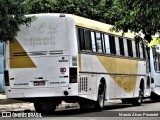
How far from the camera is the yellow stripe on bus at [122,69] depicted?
66.6 ft

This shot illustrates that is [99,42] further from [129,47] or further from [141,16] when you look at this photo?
[141,16]

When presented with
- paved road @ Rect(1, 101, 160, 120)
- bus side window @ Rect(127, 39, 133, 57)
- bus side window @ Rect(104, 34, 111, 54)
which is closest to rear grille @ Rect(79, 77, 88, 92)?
paved road @ Rect(1, 101, 160, 120)

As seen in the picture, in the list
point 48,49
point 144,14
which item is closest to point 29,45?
point 48,49

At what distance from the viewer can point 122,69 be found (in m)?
22.1

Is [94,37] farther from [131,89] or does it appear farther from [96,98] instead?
[131,89]

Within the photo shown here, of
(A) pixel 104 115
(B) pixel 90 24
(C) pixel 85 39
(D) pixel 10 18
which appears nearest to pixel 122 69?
(B) pixel 90 24

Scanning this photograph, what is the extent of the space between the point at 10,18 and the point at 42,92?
3.14 meters

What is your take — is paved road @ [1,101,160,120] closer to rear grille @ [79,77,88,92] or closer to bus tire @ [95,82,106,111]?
bus tire @ [95,82,106,111]

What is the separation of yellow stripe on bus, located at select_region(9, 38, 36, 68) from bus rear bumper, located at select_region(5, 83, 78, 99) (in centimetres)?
86

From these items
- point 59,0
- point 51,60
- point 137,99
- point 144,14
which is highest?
point 59,0

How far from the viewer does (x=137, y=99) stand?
79.7ft

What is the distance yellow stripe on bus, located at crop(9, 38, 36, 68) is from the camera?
17.6 metres

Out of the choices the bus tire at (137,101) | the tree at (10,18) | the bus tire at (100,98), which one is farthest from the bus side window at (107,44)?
the bus tire at (137,101)

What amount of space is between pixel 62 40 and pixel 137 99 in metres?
8.22
